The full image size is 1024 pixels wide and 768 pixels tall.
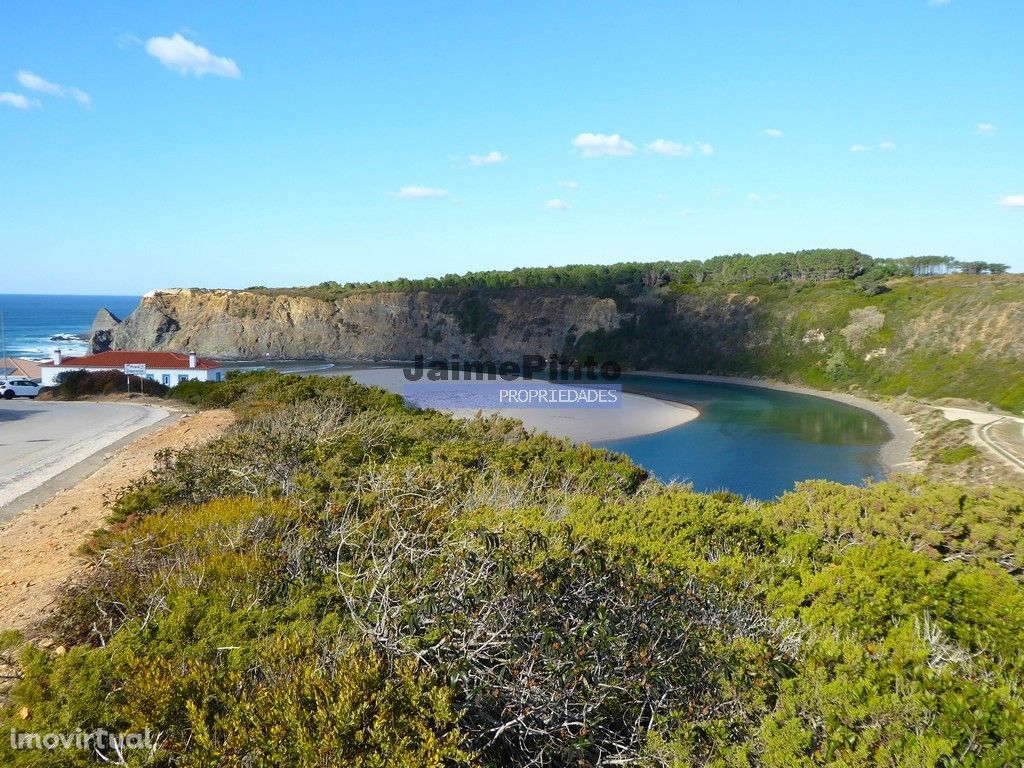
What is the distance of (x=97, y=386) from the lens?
26.6 m

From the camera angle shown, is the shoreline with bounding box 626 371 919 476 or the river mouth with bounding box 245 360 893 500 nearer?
the river mouth with bounding box 245 360 893 500

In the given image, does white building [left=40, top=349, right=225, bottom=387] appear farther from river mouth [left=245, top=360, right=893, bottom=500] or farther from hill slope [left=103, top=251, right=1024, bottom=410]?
hill slope [left=103, top=251, right=1024, bottom=410]

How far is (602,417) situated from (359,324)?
47.5 meters

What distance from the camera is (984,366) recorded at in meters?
49.2

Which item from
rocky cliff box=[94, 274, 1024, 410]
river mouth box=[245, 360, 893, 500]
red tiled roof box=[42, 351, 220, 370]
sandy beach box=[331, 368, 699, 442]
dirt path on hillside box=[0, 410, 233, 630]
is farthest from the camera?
rocky cliff box=[94, 274, 1024, 410]

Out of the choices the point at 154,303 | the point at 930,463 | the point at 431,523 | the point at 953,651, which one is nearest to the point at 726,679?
the point at 953,651

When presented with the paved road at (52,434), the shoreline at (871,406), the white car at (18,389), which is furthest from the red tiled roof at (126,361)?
the shoreline at (871,406)

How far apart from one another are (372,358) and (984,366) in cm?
5837

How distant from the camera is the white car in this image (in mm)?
25500

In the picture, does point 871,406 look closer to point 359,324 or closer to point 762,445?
point 762,445

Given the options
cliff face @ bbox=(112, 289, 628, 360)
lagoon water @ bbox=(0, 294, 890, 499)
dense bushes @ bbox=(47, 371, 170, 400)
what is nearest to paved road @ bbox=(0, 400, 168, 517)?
dense bushes @ bbox=(47, 371, 170, 400)

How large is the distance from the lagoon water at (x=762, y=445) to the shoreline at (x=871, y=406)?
0.60 m

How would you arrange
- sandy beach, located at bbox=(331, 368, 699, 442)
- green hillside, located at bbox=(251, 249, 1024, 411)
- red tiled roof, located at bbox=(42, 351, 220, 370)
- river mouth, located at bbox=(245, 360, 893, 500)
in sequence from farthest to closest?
green hillside, located at bbox=(251, 249, 1024, 411) → red tiled roof, located at bbox=(42, 351, 220, 370) → sandy beach, located at bbox=(331, 368, 699, 442) → river mouth, located at bbox=(245, 360, 893, 500)

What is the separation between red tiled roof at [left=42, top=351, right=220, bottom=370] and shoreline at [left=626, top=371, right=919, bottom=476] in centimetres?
3520
